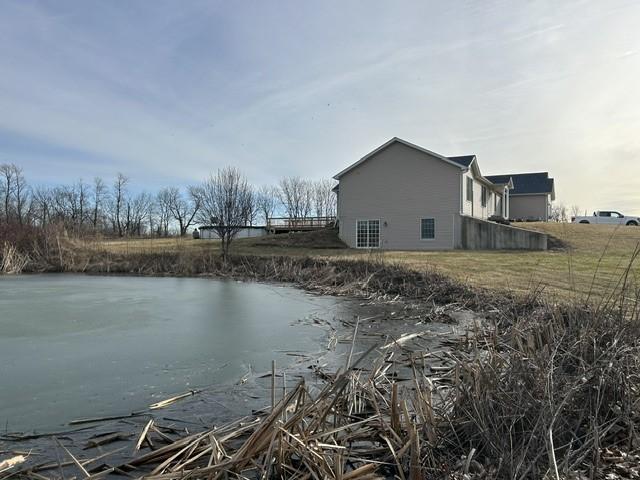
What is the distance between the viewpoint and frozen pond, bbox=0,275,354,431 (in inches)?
186

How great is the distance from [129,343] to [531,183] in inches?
1426

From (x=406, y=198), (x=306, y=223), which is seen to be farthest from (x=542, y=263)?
(x=306, y=223)

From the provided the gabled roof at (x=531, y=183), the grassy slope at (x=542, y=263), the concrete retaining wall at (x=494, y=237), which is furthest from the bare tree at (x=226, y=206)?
the gabled roof at (x=531, y=183)

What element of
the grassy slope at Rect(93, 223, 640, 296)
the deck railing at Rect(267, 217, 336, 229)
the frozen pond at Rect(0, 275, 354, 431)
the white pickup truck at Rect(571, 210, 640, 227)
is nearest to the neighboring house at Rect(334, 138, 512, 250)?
the grassy slope at Rect(93, 223, 640, 296)

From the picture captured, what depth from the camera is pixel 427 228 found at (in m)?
23.1

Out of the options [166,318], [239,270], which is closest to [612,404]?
[166,318]

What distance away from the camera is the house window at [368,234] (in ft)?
79.5

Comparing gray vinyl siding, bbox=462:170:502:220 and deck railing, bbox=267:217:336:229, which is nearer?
gray vinyl siding, bbox=462:170:502:220

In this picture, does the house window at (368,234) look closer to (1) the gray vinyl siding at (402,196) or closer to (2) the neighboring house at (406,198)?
(2) the neighboring house at (406,198)

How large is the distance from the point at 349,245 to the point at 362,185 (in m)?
3.45

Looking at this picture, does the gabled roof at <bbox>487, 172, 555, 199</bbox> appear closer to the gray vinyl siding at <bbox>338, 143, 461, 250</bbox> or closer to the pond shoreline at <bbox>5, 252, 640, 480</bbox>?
the gray vinyl siding at <bbox>338, 143, 461, 250</bbox>

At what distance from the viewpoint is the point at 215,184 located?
22.5 m

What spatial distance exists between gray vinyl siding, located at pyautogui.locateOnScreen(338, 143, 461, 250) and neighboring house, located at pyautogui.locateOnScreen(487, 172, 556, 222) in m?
13.6

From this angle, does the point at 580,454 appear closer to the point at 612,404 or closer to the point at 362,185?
the point at 612,404
